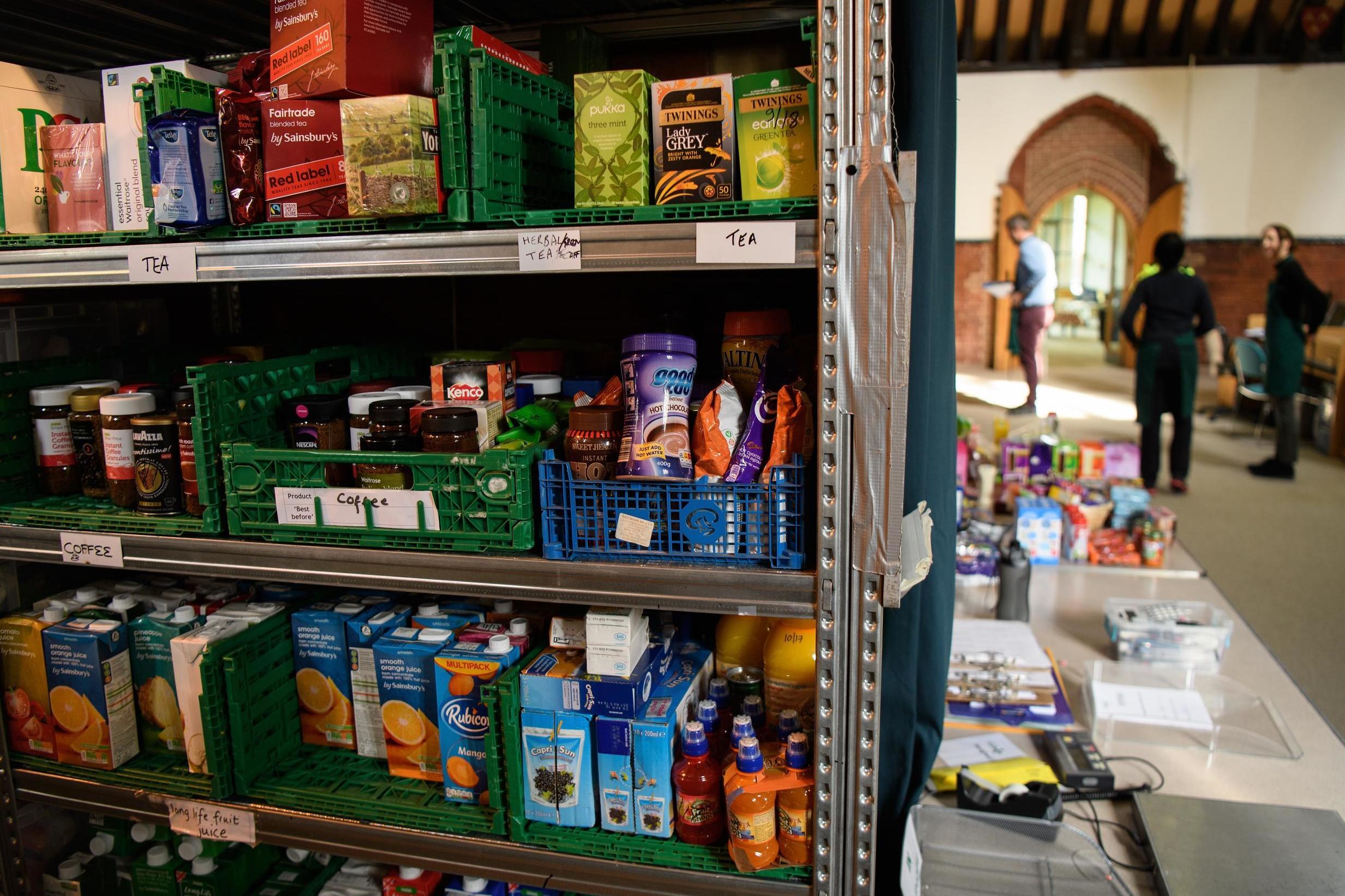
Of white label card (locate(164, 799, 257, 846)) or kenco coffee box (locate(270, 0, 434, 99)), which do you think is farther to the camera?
white label card (locate(164, 799, 257, 846))

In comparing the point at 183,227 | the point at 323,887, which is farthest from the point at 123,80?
the point at 323,887

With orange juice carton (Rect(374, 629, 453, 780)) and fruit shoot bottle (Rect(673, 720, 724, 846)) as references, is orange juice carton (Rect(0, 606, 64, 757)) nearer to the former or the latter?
orange juice carton (Rect(374, 629, 453, 780))

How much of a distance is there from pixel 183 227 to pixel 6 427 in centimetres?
69

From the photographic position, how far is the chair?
23.6ft

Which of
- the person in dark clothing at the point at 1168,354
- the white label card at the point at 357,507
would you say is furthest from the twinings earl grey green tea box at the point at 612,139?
the person in dark clothing at the point at 1168,354

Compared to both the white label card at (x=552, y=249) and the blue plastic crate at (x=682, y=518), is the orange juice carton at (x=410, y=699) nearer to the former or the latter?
the blue plastic crate at (x=682, y=518)

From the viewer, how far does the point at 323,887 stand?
186 centimetres

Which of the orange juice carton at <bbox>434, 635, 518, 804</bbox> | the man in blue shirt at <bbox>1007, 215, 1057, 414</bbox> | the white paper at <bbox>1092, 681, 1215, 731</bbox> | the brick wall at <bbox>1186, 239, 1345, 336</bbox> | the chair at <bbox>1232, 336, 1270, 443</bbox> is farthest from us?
the brick wall at <bbox>1186, 239, 1345, 336</bbox>

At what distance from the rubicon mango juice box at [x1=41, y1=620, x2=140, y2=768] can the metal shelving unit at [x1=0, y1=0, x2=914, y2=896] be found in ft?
0.32

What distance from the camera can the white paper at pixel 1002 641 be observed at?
2.69 m

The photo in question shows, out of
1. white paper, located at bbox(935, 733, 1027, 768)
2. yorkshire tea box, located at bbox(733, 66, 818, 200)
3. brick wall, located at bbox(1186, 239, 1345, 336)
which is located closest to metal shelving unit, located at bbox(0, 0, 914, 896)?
yorkshire tea box, located at bbox(733, 66, 818, 200)

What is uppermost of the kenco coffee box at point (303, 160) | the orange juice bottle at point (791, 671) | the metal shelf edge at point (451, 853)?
the kenco coffee box at point (303, 160)

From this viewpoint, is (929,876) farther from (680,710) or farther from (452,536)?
(452,536)

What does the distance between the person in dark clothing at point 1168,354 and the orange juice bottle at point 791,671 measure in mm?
4691
